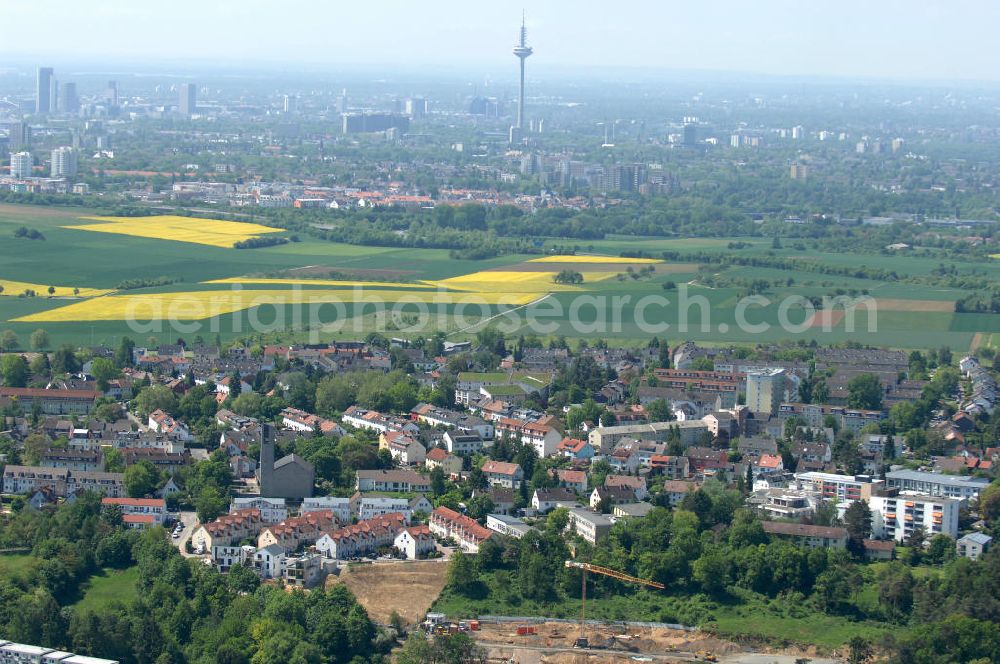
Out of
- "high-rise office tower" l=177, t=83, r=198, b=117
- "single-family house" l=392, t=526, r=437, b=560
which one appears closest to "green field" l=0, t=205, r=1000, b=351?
"single-family house" l=392, t=526, r=437, b=560

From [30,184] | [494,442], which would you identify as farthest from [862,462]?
[30,184]

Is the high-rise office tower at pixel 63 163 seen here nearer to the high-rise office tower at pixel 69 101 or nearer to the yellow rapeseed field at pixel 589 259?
the yellow rapeseed field at pixel 589 259

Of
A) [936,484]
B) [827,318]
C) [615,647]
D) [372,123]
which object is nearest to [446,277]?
[827,318]

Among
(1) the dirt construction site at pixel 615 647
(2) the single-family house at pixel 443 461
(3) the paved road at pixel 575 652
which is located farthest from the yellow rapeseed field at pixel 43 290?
(3) the paved road at pixel 575 652

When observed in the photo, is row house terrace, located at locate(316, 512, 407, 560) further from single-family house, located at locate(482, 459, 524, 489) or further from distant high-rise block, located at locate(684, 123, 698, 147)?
distant high-rise block, located at locate(684, 123, 698, 147)

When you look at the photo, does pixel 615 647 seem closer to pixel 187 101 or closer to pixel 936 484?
pixel 936 484
